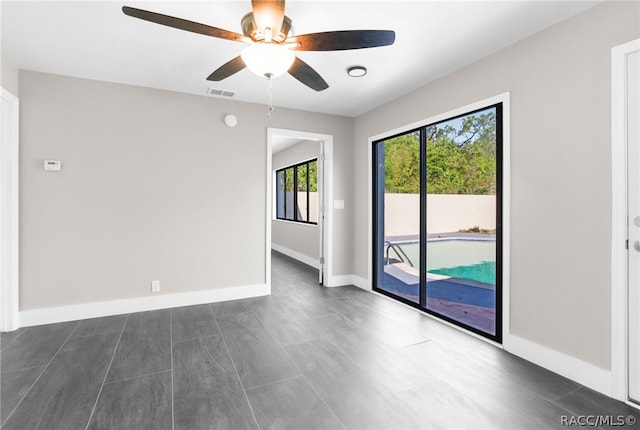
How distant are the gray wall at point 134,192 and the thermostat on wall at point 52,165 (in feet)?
0.16

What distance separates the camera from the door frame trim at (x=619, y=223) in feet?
6.15

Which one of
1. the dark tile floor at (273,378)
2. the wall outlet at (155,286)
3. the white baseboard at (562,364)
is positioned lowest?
the dark tile floor at (273,378)

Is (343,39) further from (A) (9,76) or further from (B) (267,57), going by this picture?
(A) (9,76)

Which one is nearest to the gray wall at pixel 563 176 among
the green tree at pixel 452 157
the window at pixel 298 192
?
the green tree at pixel 452 157

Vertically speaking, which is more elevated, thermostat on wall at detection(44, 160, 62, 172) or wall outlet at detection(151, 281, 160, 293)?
thermostat on wall at detection(44, 160, 62, 172)

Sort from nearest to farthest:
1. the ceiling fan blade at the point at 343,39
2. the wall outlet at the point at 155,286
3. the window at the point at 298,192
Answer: the ceiling fan blade at the point at 343,39
the wall outlet at the point at 155,286
the window at the point at 298,192

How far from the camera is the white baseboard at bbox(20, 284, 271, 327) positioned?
121 inches

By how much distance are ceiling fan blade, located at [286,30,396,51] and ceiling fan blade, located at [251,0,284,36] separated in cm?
14

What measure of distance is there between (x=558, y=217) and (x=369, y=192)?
2377mm

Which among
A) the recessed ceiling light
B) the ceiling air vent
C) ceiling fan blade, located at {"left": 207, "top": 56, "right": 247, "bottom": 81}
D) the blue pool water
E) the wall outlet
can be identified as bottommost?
the wall outlet

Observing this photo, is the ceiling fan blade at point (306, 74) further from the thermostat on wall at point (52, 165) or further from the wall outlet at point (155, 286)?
the wall outlet at point (155, 286)

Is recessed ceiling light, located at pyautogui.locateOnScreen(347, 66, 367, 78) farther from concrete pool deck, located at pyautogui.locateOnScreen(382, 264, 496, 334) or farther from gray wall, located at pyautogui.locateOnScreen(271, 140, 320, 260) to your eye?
gray wall, located at pyautogui.locateOnScreen(271, 140, 320, 260)

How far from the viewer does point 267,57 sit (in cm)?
172

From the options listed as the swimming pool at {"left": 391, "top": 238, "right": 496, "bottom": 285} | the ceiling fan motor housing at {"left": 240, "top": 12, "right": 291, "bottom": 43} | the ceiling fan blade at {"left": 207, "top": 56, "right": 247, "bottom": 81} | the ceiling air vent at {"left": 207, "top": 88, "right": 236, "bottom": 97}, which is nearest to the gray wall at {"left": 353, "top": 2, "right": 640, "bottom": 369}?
the swimming pool at {"left": 391, "top": 238, "right": 496, "bottom": 285}
